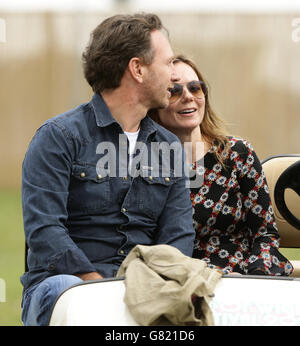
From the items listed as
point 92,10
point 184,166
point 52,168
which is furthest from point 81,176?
point 92,10

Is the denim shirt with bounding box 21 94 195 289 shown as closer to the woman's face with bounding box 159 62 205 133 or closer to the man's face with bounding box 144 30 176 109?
the man's face with bounding box 144 30 176 109

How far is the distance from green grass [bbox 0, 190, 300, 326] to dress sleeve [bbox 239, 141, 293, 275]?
1.72 meters

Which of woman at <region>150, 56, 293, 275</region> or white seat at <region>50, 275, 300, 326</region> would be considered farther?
woman at <region>150, 56, 293, 275</region>

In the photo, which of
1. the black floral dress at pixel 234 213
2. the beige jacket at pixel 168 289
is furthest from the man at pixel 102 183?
the beige jacket at pixel 168 289

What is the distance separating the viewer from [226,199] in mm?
2814

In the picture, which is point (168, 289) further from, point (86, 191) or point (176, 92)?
point (176, 92)

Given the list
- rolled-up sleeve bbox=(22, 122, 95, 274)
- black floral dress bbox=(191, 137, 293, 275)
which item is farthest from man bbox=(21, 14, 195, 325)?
black floral dress bbox=(191, 137, 293, 275)

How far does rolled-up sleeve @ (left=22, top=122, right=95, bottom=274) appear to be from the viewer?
7.55ft

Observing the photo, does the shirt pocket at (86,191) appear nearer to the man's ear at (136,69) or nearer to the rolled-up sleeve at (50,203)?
the rolled-up sleeve at (50,203)

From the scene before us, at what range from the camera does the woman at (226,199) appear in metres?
2.75

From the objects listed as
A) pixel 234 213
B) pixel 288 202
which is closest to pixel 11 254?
pixel 288 202

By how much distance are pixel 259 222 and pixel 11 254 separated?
166 inches

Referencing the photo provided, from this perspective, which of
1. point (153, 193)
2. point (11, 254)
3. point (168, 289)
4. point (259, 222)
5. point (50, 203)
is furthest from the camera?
point (11, 254)
